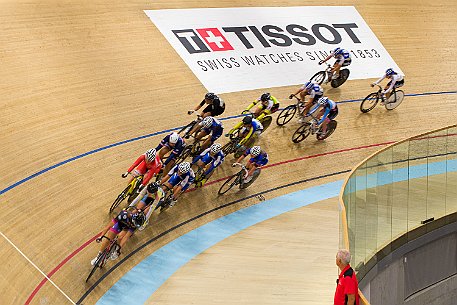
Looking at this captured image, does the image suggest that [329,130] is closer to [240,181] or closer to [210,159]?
[240,181]

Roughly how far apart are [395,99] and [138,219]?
6396mm

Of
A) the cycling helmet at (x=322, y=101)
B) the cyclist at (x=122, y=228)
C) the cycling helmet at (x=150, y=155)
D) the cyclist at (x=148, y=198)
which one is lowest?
the cyclist at (x=122, y=228)

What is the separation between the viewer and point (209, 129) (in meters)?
10.2

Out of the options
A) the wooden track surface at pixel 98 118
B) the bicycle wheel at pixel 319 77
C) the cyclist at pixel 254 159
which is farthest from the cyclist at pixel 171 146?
the bicycle wheel at pixel 319 77

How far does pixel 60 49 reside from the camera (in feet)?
38.5

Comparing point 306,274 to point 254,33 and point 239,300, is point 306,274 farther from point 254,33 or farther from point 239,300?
point 254,33

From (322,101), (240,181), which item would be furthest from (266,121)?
(240,181)

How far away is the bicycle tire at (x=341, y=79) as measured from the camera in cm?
1348

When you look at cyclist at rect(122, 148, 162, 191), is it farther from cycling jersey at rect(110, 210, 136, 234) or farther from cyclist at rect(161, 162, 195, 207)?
cycling jersey at rect(110, 210, 136, 234)

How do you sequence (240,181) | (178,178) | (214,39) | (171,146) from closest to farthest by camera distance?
(178,178) < (171,146) < (240,181) < (214,39)

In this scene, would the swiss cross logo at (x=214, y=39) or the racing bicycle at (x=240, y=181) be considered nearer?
the racing bicycle at (x=240, y=181)

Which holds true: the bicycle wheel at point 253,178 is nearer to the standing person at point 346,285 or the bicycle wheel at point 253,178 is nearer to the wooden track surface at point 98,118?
the wooden track surface at point 98,118

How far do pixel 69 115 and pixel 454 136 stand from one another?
4913mm

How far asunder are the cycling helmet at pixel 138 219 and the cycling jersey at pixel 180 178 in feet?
3.03
